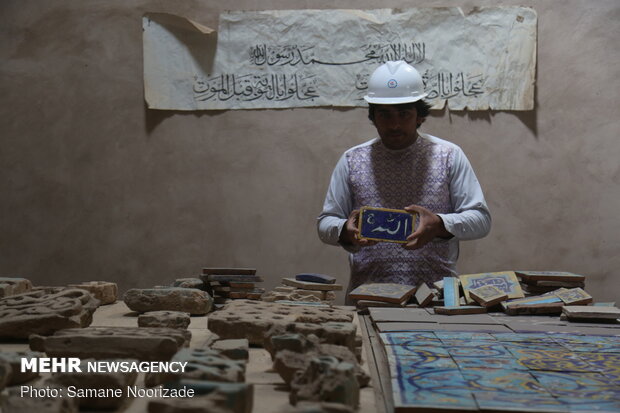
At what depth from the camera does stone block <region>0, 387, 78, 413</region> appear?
1323 millimetres

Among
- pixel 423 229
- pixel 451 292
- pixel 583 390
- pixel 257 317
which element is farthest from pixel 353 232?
pixel 583 390

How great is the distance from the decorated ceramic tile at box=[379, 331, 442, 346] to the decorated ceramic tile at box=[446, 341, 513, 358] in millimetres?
92

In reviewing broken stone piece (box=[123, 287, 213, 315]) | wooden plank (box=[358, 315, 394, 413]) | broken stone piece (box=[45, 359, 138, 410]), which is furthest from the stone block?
broken stone piece (box=[123, 287, 213, 315])

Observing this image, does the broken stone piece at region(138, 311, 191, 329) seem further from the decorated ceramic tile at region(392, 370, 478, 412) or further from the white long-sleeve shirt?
the white long-sleeve shirt

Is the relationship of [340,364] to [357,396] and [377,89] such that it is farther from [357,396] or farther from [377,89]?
[377,89]

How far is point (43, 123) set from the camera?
5562mm

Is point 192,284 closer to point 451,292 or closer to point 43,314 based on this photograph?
point 43,314

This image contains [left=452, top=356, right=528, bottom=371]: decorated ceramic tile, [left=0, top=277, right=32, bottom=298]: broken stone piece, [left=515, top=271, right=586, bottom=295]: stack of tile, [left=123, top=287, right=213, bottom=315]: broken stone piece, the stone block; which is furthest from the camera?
[left=515, top=271, right=586, bottom=295]: stack of tile

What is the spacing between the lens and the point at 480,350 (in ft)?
6.75

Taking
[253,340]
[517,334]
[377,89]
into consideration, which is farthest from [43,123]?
[517,334]

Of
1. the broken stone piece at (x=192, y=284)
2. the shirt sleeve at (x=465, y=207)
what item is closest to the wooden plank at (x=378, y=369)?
the broken stone piece at (x=192, y=284)

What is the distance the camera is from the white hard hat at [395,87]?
12.4 feet

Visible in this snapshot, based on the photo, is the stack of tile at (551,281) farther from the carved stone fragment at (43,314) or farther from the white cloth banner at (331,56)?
the white cloth banner at (331,56)

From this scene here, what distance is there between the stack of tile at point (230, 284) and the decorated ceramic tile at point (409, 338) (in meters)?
1.18
